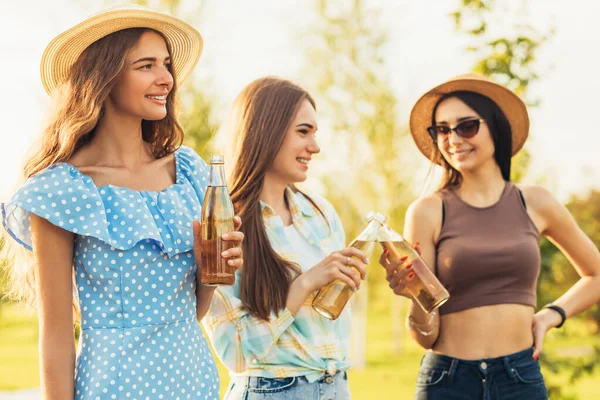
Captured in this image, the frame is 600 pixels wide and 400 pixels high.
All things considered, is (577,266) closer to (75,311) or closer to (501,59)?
(501,59)

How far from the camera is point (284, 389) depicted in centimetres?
332

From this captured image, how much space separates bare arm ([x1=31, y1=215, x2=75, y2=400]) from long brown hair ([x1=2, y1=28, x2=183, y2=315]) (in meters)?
0.20

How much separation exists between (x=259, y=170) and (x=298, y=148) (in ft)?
0.66

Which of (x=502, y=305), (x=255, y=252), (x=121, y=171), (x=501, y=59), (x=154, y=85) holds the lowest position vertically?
(x=502, y=305)

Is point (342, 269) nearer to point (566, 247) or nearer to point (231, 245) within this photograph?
point (231, 245)

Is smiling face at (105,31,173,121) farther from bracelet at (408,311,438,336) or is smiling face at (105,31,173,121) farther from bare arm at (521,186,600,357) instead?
bare arm at (521,186,600,357)

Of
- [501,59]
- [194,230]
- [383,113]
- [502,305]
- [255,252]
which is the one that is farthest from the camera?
[383,113]

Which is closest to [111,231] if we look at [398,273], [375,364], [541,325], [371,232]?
[371,232]

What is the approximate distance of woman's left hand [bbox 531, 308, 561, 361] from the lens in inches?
148

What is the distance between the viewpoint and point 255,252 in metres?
3.40

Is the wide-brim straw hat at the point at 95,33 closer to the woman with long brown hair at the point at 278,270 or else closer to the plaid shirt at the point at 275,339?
the woman with long brown hair at the point at 278,270

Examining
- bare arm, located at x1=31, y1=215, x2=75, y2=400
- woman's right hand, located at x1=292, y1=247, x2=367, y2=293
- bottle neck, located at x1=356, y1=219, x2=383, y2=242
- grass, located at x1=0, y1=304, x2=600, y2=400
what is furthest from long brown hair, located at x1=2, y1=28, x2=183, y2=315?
grass, located at x1=0, y1=304, x2=600, y2=400

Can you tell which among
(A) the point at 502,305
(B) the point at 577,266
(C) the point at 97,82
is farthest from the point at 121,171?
(B) the point at 577,266

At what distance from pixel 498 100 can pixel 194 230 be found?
6.32ft
